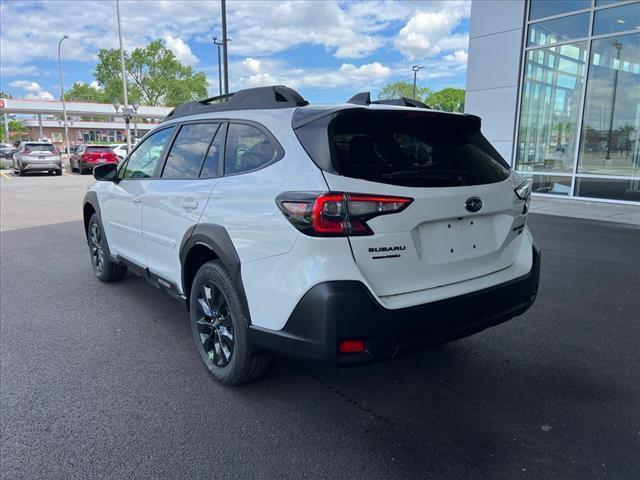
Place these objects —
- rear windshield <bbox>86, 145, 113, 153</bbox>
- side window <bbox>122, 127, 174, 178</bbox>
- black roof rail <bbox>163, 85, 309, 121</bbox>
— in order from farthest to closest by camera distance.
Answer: rear windshield <bbox>86, 145, 113, 153</bbox>, side window <bbox>122, 127, 174, 178</bbox>, black roof rail <bbox>163, 85, 309, 121</bbox>

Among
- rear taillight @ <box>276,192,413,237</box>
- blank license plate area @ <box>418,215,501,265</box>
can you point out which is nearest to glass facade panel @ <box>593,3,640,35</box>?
blank license plate area @ <box>418,215,501,265</box>

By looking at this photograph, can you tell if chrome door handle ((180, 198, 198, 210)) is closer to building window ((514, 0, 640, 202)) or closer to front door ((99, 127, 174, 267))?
front door ((99, 127, 174, 267))

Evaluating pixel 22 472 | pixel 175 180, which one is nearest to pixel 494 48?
pixel 175 180

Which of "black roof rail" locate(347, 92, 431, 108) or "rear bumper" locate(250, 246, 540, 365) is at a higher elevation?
"black roof rail" locate(347, 92, 431, 108)

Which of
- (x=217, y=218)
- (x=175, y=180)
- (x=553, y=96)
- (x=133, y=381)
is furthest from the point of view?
(x=553, y=96)

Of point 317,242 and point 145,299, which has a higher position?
point 317,242

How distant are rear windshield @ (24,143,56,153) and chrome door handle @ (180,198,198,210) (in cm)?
2403

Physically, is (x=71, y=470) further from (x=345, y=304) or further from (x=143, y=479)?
(x=345, y=304)

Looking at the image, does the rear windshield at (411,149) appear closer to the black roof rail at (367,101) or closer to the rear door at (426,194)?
the rear door at (426,194)

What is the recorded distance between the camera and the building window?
11.9m

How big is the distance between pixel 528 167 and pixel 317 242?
1345 cm

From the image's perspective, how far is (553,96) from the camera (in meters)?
13.4

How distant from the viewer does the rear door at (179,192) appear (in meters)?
3.23

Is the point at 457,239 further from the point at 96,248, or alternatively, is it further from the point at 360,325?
the point at 96,248
